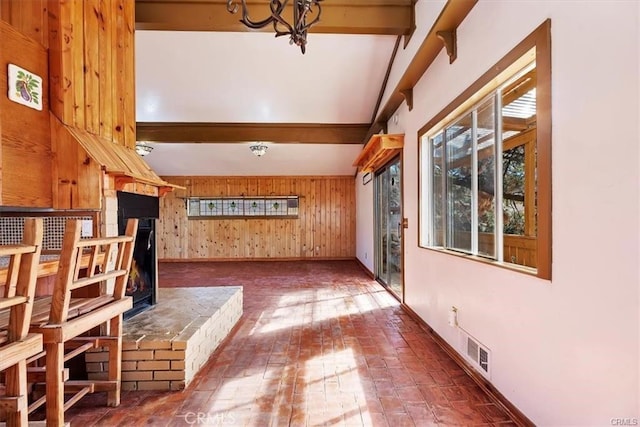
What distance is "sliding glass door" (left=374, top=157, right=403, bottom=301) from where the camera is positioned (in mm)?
4307

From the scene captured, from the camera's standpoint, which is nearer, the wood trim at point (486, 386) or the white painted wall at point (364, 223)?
the wood trim at point (486, 386)

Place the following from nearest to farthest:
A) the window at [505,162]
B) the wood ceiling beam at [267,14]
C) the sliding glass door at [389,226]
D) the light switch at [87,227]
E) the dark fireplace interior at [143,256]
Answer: the window at [505,162] < the light switch at [87,227] < the dark fireplace interior at [143,256] < the wood ceiling beam at [267,14] < the sliding glass door at [389,226]

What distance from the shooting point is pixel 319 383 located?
1.98 m

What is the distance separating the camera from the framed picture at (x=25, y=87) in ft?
5.86

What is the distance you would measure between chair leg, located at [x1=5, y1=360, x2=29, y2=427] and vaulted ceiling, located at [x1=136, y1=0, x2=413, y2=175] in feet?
10.3

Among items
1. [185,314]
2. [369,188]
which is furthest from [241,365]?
[369,188]

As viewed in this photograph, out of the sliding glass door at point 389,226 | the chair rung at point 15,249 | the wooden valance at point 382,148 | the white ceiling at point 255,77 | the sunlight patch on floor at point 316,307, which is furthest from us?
the sliding glass door at point 389,226

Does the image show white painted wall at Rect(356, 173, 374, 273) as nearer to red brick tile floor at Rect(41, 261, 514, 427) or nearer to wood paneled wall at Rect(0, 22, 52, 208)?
red brick tile floor at Rect(41, 261, 514, 427)

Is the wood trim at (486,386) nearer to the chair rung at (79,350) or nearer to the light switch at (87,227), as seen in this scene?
the chair rung at (79,350)

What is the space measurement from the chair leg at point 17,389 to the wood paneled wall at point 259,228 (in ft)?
22.8

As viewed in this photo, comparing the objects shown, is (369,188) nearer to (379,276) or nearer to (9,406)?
(379,276)

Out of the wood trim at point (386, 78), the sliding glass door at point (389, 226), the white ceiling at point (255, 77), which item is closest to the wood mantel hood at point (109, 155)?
the white ceiling at point (255, 77)

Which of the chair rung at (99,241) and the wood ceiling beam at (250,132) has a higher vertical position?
the wood ceiling beam at (250,132)

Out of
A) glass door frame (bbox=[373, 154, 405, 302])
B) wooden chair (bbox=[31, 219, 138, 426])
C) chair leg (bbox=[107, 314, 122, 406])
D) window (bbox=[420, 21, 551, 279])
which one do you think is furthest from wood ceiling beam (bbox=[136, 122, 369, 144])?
chair leg (bbox=[107, 314, 122, 406])
